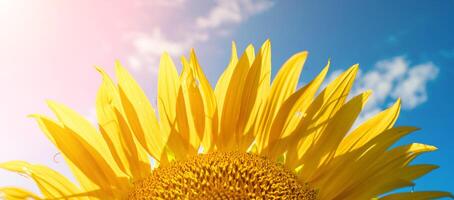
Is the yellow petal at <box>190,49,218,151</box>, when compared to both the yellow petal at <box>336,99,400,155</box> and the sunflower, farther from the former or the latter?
the yellow petal at <box>336,99,400,155</box>

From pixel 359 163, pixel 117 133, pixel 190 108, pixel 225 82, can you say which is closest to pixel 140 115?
pixel 117 133

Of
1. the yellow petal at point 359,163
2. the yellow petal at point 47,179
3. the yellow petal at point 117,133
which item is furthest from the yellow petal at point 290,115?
the yellow petal at point 47,179

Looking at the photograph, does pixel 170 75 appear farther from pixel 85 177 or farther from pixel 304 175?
pixel 304 175

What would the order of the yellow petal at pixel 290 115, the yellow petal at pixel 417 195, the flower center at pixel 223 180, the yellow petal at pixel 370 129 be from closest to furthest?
the flower center at pixel 223 180
the yellow petal at pixel 417 195
the yellow petal at pixel 370 129
the yellow petal at pixel 290 115

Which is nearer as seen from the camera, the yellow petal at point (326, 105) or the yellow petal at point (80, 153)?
the yellow petal at point (80, 153)

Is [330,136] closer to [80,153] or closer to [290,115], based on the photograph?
[290,115]

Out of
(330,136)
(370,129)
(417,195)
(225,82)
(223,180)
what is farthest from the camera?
(225,82)

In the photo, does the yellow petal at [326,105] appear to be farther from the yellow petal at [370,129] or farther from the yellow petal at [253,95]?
the yellow petal at [253,95]
